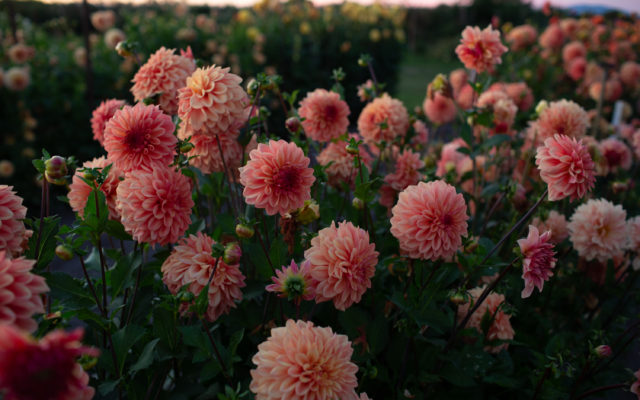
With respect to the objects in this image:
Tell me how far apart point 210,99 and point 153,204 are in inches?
10.7

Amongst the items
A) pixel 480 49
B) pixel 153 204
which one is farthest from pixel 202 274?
pixel 480 49

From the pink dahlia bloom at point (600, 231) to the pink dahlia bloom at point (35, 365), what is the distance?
1573 millimetres

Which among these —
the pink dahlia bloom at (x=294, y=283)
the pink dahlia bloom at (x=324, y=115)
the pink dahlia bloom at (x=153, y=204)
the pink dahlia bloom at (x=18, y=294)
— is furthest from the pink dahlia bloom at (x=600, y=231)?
the pink dahlia bloom at (x=18, y=294)

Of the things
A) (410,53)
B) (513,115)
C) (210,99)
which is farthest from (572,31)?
(410,53)

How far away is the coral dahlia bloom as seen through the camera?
120cm

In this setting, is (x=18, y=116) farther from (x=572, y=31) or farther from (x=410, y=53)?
(x=410, y=53)

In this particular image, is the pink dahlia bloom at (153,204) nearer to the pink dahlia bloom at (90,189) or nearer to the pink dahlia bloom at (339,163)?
the pink dahlia bloom at (90,189)

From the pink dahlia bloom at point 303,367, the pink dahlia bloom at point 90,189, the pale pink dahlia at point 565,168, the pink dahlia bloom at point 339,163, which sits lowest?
the pink dahlia bloom at point 339,163

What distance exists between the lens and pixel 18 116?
13.3 ft

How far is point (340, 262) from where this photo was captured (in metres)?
0.90

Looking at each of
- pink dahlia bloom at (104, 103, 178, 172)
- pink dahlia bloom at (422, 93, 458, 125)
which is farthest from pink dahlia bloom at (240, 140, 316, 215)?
pink dahlia bloom at (422, 93, 458, 125)

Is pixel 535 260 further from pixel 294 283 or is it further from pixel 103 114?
pixel 103 114

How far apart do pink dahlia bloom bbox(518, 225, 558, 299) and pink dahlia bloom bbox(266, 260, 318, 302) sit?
0.46 metres

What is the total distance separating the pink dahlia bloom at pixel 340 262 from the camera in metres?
0.91
